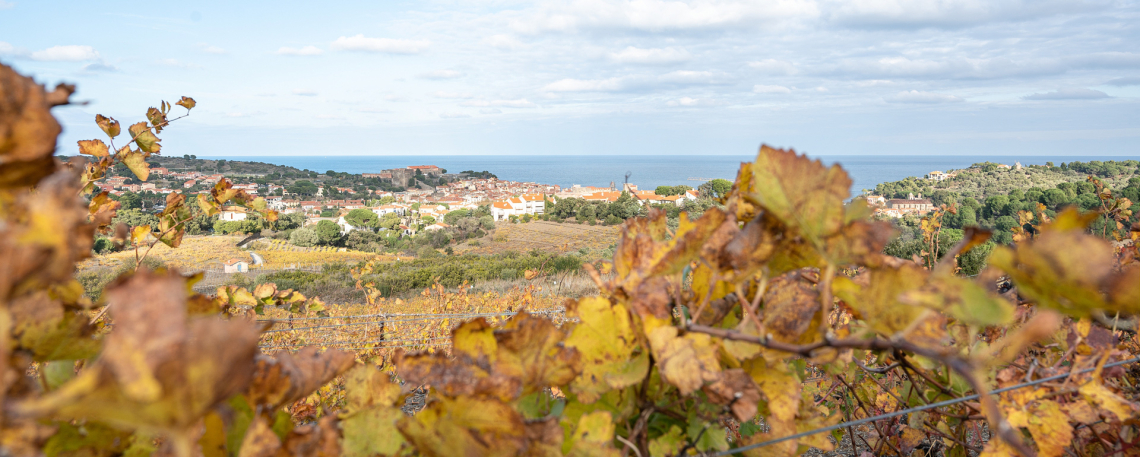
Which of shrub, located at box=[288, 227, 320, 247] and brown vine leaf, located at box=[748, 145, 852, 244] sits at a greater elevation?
brown vine leaf, located at box=[748, 145, 852, 244]

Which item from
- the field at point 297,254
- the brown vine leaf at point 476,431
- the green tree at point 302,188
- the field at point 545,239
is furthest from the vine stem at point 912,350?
the green tree at point 302,188

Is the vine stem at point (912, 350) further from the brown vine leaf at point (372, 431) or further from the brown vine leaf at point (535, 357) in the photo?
the brown vine leaf at point (372, 431)

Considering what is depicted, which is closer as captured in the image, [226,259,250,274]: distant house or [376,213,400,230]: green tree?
[226,259,250,274]: distant house

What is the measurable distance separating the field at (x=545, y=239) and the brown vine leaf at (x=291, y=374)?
21.0 meters

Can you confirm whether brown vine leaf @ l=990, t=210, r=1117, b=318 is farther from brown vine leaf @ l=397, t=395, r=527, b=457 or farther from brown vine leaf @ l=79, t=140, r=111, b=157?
brown vine leaf @ l=79, t=140, r=111, b=157

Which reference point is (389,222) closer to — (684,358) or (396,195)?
(396,195)

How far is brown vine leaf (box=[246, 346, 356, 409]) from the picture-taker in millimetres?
392

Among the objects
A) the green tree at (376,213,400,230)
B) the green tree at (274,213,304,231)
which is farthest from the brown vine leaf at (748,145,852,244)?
the green tree at (376,213,400,230)

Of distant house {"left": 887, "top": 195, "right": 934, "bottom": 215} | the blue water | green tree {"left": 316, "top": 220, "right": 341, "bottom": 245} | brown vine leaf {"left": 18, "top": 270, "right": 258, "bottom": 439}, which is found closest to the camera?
brown vine leaf {"left": 18, "top": 270, "right": 258, "bottom": 439}

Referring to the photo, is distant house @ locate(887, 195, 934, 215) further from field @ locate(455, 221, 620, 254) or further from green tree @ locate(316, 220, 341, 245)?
green tree @ locate(316, 220, 341, 245)

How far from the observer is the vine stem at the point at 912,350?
25cm

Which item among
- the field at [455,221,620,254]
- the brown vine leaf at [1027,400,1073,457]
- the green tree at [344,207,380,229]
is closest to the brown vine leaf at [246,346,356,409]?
the brown vine leaf at [1027,400,1073,457]

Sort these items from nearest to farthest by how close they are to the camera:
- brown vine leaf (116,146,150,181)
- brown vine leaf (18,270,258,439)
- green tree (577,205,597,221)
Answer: brown vine leaf (18,270,258,439), brown vine leaf (116,146,150,181), green tree (577,205,597,221)

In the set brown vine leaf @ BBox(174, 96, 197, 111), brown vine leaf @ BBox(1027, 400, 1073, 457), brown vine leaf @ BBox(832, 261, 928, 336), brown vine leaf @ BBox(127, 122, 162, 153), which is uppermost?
brown vine leaf @ BBox(174, 96, 197, 111)
